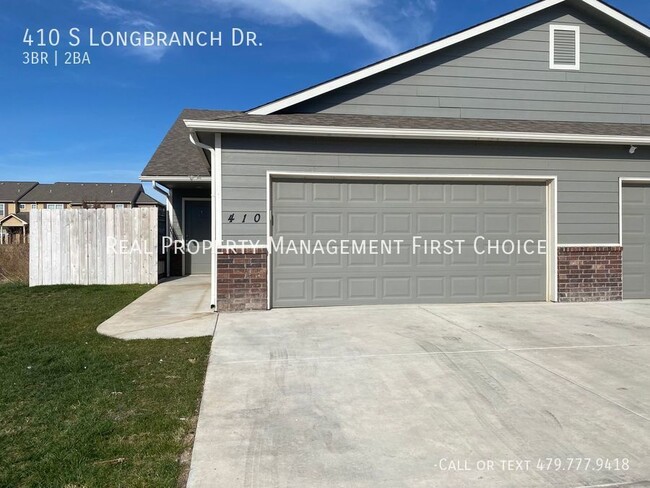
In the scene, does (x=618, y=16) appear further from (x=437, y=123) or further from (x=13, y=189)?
(x=13, y=189)

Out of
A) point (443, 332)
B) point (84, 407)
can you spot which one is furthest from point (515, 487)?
point (443, 332)

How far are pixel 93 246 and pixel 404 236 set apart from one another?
7.96 meters

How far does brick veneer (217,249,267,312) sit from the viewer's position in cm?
769

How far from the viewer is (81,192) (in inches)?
2167

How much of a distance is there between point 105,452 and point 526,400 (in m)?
3.20

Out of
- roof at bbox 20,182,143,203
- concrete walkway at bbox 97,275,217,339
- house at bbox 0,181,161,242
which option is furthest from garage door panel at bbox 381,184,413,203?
roof at bbox 20,182,143,203

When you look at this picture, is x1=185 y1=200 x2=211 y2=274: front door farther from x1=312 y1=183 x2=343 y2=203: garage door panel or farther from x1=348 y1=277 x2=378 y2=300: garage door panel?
x1=348 y1=277 x2=378 y2=300: garage door panel

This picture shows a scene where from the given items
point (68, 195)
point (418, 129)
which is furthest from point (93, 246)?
point (68, 195)

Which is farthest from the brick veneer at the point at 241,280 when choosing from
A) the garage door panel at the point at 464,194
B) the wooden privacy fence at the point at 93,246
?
the wooden privacy fence at the point at 93,246

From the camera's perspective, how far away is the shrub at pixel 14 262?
43.4ft

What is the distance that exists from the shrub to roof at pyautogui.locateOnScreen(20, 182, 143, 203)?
4110cm

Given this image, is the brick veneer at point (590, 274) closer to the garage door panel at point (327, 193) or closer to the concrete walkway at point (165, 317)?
the garage door panel at point (327, 193)

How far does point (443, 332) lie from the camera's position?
6137mm

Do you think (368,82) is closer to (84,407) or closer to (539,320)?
(539,320)
